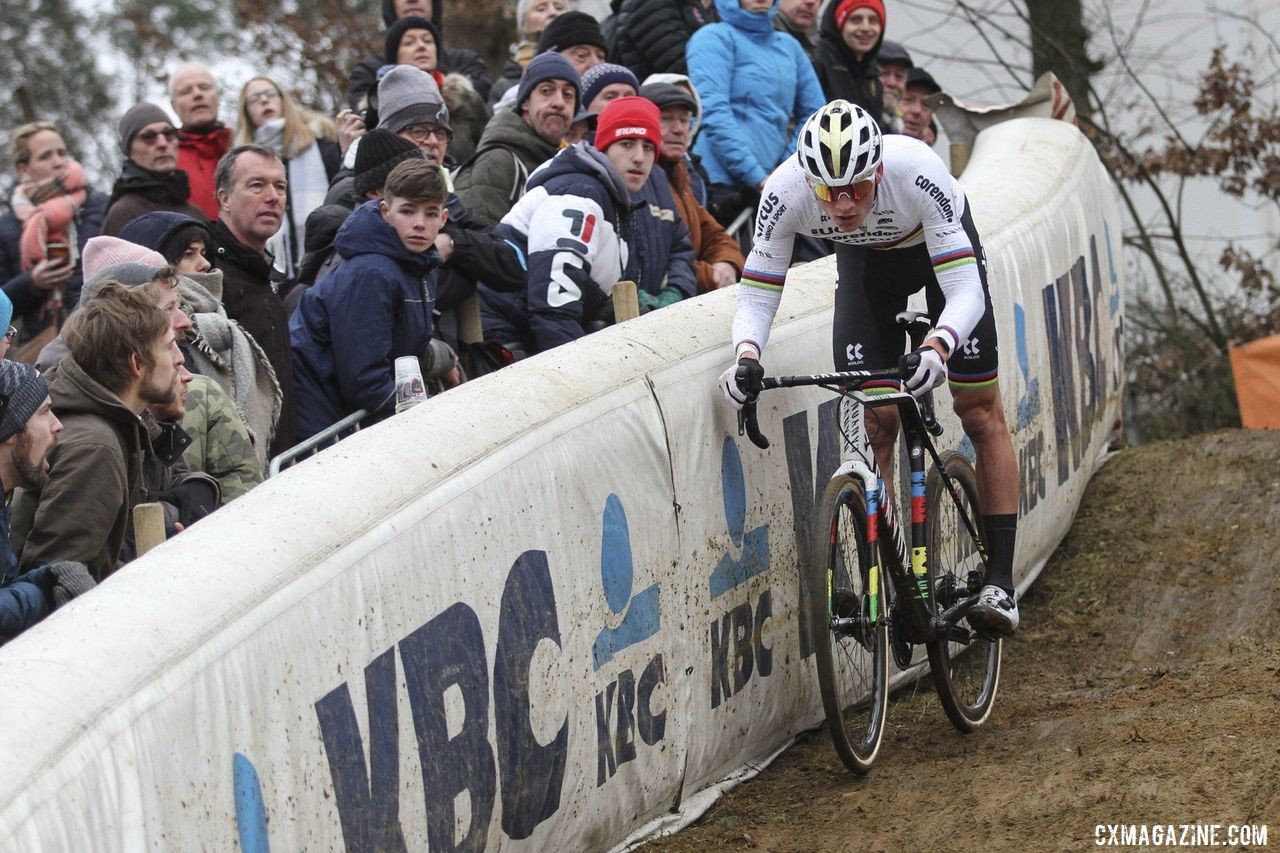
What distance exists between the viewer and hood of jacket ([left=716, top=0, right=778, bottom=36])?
32.0 ft

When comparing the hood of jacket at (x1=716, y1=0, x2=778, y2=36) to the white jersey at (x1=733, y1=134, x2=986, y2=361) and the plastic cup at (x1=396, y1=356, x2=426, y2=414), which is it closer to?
the white jersey at (x1=733, y1=134, x2=986, y2=361)

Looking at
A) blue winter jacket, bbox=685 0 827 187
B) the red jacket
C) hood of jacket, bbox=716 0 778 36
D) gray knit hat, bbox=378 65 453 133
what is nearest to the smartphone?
the red jacket

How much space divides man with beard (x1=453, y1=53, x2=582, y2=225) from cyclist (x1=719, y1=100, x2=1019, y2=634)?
232cm

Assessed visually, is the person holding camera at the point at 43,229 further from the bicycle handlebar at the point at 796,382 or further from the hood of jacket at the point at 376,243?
the bicycle handlebar at the point at 796,382

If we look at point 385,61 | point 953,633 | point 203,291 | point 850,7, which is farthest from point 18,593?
point 850,7

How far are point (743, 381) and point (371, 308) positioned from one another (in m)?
1.57

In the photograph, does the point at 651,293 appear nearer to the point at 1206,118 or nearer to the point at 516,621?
the point at 516,621

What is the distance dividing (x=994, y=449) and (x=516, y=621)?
8.28 feet

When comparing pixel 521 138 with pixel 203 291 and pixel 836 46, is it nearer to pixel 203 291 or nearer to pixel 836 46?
pixel 203 291

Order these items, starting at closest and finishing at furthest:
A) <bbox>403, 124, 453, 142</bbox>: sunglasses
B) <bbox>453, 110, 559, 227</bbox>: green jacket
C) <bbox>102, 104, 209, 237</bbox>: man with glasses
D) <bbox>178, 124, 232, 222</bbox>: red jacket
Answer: <bbox>102, 104, 209, 237</bbox>: man with glasses < <bbox>403, 124, 453, 142</bbox>: sunglasses < <bbox>453, 110, 559, 227</bbox>: green jacket < <bbox>178, 124, 232, 222</bbox>: red jacket

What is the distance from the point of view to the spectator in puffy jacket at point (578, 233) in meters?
7.33

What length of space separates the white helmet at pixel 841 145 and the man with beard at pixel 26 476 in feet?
8.50

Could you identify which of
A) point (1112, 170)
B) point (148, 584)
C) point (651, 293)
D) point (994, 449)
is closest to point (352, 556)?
point (148, 584)

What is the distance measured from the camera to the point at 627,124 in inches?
307
